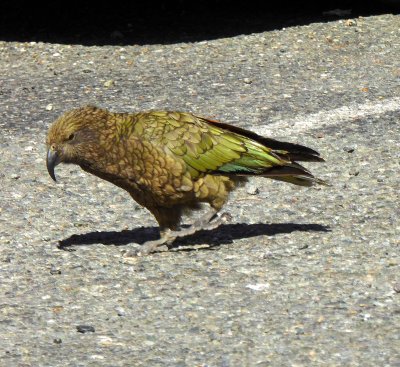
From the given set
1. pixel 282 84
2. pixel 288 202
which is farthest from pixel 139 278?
pixel 282 84

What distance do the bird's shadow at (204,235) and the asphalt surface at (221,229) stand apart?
0.02 m

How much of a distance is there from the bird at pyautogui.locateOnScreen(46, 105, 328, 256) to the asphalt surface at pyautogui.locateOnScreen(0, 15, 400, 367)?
1.08 feet

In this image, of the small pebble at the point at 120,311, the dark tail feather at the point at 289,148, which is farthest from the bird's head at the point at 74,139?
the small pebble at the point at 120,311

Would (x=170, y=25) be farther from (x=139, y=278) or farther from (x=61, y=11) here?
(x=139, y=278)

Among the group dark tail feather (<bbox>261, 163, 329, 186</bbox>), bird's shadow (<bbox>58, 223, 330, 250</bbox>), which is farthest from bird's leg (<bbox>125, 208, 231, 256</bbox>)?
dark tail feather (<bbox>261, 163, 329, 186</bbox>)

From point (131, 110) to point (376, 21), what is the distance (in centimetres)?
334

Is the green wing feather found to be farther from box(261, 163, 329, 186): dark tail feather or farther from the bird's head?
the bird's head

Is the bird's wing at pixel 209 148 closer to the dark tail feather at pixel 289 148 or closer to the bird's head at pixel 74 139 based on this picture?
the dark tail feather at pixel 289 148

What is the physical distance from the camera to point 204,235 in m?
6.61

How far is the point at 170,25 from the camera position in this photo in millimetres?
11305

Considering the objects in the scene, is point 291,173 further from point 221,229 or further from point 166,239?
point 166,239

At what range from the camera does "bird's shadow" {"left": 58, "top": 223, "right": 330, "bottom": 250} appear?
647 centimetres

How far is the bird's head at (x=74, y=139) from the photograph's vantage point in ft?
19.9

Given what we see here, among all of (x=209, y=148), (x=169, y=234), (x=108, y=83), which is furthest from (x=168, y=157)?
(x=108, y=83)
